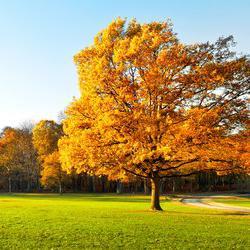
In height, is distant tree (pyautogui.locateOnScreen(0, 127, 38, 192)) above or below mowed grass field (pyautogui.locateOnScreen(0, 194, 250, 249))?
above

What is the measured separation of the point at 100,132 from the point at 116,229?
880 cm

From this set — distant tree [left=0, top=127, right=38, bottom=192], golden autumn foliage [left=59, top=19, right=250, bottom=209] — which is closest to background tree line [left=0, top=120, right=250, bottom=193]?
distant tree [left=0, top=127, right=38, bottom=192]

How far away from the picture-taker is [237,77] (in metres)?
27.8

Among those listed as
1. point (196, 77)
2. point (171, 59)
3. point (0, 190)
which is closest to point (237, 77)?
point (196, 77)

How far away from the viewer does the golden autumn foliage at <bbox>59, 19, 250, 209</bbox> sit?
85.7 feet

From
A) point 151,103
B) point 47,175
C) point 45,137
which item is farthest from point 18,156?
point 151,103

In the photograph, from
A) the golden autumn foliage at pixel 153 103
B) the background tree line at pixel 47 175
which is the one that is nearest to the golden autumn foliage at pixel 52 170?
the background tree line at pixel 47 175

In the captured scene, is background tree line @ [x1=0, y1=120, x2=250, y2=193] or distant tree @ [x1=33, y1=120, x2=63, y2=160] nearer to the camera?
background tree line @ [x1=0, y1=120, x2=250, y2=193]

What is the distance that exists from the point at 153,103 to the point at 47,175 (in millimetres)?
55816

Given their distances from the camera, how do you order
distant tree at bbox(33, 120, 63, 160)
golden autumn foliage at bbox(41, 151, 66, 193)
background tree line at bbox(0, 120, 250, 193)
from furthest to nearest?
distant tree at bbox(33, 120, 63, 160) < background tree line at bbox(0, 120, 250, 193) < golden autumn foliage at bbox(41, 151, 66, 193)

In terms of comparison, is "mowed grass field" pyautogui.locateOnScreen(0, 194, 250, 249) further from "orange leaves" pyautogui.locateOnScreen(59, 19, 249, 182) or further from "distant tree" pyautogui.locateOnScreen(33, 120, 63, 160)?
"distant tree" pyautogui.locateOnScreen(33, 120, 63, 160)

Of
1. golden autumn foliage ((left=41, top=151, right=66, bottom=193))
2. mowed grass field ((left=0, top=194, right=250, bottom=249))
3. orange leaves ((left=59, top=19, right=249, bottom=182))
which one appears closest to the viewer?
mowed grass field ((left=0, top=194, right=250, bottom=249))

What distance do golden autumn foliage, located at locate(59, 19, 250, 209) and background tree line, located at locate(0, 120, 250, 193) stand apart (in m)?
52.6

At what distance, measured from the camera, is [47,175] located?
79625 millimetres
